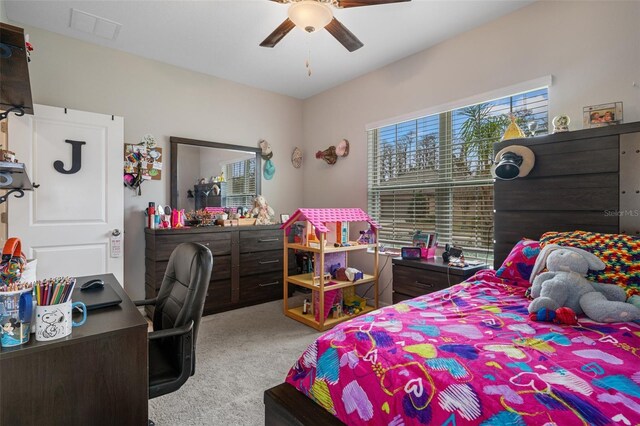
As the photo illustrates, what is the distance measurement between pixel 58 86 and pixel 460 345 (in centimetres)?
386

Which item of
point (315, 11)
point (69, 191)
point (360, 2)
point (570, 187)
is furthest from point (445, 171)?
point (69, 191)

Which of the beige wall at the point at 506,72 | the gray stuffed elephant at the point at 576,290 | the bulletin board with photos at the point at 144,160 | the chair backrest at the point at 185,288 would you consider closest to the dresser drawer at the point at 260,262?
the beige wall at the point at 506,72

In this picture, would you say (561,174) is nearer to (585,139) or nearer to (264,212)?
(585,139)

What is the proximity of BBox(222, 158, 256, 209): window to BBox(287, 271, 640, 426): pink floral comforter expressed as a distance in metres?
2.94

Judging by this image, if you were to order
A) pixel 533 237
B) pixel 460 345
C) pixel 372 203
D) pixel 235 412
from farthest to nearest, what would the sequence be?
pixel 372 203, pixel 533 237, pixel 235 412, pixel 460 345

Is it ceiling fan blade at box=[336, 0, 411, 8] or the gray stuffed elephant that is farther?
ceiling fan blade at box=[336, 0, 411, 8]

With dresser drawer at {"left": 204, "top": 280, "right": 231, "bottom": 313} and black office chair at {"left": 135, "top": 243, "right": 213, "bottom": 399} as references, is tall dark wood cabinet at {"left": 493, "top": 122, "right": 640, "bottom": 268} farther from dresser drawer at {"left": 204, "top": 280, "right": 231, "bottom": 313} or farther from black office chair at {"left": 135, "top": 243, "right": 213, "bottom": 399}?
dresser drawer at {"left": 204, "top": 280, "right": 231, "bottom": 313}

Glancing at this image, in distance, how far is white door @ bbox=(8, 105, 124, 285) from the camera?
2641mm

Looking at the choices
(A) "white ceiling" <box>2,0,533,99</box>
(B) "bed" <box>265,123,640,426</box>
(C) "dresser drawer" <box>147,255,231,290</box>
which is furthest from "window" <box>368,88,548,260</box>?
(C) "dresser drawer" <box>147,255,231,290</box>

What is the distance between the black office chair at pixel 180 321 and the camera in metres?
1.34

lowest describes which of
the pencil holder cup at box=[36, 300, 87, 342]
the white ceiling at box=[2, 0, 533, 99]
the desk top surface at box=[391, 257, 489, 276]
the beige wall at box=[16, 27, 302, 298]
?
the desk top surface at box=[391, 257, 489, 276]

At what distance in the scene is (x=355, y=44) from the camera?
2.46 m

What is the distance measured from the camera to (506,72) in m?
2.68

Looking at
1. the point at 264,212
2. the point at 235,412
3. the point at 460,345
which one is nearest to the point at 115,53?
the point at 264,212
